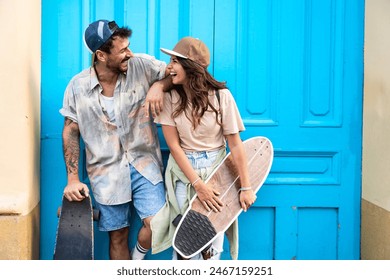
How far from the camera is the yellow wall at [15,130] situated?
11.3 feet

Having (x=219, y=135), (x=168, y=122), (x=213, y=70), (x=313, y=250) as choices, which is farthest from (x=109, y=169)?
(x=313, y=250)

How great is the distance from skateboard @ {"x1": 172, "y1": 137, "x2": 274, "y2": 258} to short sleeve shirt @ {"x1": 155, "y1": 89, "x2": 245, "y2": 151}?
0.55ft

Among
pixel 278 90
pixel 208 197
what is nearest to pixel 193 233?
pixel 208 197

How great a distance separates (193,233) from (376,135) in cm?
138

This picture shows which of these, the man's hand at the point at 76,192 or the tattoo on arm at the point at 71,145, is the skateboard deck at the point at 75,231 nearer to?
the man's hand at the point at 76,192

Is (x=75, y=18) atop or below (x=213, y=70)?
atop

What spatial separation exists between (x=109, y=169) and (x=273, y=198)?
45.0 inches

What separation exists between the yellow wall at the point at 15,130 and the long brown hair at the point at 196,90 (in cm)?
94

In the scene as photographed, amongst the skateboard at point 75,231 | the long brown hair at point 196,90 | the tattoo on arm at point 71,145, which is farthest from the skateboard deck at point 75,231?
the long brown hair at point 196,90

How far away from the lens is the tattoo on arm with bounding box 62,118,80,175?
11.6ft

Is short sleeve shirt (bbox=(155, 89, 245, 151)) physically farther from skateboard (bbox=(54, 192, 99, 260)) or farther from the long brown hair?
skateboard (bbox=(54, 192, 99, 260))

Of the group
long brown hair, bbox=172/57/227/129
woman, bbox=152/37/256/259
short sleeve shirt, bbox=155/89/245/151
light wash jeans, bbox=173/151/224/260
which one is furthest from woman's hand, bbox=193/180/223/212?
long brown hair, bbox=172/57/227/129

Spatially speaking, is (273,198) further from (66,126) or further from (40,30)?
(40,30)

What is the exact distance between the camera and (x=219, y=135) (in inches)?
138
